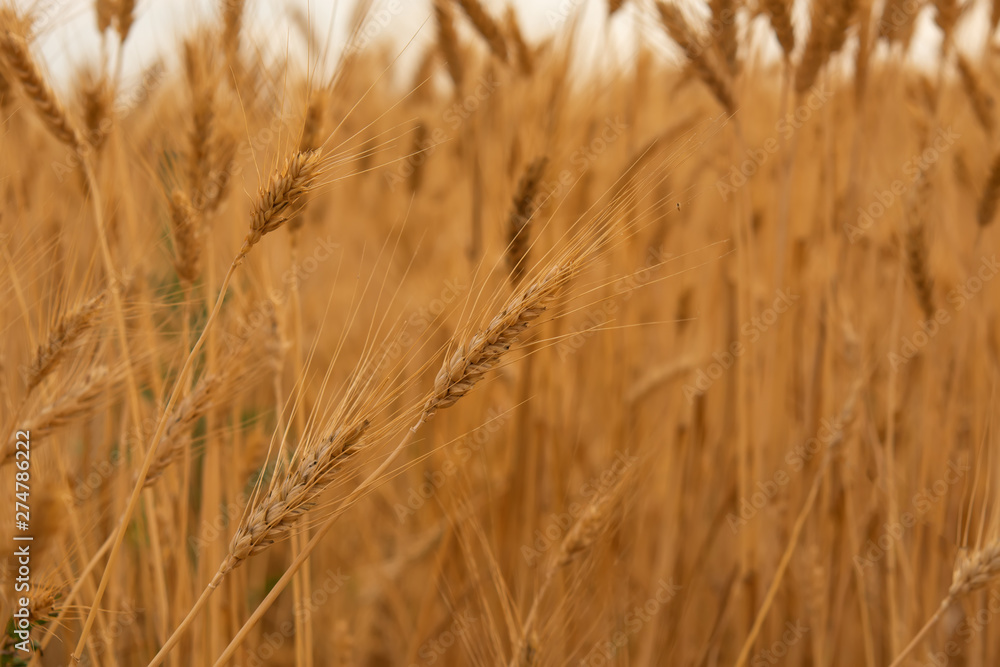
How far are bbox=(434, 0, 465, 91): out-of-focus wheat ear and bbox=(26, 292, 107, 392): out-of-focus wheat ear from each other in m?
1.00

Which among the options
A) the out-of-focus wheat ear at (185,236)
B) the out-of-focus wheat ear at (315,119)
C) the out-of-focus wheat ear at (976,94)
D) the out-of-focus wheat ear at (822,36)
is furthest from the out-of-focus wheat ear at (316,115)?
the out-of-focus wheat ear at (976,94)

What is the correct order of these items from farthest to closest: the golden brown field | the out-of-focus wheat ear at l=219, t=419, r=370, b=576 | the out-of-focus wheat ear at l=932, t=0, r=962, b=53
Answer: the out-of-focus wheat ear at l=932, t=0, r=962, b=53 < the golden brown field < the out-of-focus wheat ear at l=219, t=419, r=370, b=576

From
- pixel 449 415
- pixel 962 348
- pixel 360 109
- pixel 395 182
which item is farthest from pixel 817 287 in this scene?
pixel 360 109

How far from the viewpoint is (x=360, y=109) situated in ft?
8.95

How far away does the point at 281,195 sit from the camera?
651mm

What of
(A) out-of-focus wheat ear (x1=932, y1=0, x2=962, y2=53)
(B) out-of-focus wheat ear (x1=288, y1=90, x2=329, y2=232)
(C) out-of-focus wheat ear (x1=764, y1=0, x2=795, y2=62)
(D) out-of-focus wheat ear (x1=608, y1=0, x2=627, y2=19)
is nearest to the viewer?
(B) out-of-focus wheat ear (x1=288, y1=90, x2=329, y2=232)

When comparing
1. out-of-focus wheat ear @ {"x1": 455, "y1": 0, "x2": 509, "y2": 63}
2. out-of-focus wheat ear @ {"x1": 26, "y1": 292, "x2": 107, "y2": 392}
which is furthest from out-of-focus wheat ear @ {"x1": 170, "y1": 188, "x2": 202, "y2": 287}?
out-of-focus wheat ear @ {"x1": 455, "y1": 0, "x2": 509, "y2": 63}

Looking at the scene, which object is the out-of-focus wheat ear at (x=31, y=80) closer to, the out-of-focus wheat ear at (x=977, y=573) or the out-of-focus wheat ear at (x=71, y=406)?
the out-of-focus wheat ear at (x=71, y=406)

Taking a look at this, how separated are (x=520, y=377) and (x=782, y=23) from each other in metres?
0.81

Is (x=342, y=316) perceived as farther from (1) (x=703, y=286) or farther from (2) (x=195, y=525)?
(1) (x=703, y=286)

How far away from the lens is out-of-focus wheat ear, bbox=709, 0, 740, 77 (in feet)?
3.62

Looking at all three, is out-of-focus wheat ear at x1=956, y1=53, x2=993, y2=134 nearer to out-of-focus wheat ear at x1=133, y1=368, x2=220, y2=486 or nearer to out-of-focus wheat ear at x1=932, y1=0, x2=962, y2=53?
out-of-focus wheat ear at x1=932, y1=0, x2=962, y2=53

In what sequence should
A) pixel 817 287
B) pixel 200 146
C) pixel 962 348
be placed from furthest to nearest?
pixel 817 287 < pixel 962 348 < pixel 200 146

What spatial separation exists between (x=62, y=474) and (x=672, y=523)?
3.38 ft
